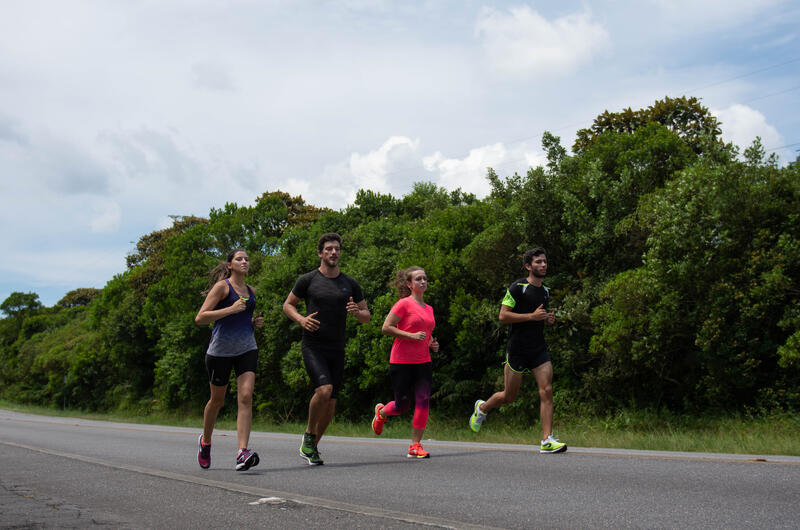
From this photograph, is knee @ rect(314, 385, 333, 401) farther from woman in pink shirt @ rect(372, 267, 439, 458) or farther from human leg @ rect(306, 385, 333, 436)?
woman in pink shirt @ rect(372, 267, 439, 458)

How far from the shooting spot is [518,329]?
26.2ft

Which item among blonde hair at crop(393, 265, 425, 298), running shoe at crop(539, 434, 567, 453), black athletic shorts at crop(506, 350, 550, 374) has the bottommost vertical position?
running shoe at crop(539, 434, 567, 453)

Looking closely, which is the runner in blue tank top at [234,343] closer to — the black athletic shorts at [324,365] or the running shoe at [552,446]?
the black athletic shorts at [324,365]

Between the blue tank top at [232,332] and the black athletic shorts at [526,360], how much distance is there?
2.97 metres

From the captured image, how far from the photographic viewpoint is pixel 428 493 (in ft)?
16.5

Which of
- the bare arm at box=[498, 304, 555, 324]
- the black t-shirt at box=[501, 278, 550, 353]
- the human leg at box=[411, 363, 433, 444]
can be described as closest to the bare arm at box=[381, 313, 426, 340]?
the human leg at box=[411, 363, 433, 444]

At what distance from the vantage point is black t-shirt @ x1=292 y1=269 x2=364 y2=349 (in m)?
6.86

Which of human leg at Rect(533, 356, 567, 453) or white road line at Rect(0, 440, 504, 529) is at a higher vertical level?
human leg at Rect(533, 356, 567, 453)

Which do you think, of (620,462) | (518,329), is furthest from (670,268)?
(620,462)

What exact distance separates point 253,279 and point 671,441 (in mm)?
25453

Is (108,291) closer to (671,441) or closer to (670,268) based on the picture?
(670,268)

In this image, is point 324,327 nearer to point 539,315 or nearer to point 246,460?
point 246,460

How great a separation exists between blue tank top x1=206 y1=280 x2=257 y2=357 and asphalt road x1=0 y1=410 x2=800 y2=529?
3.74 feet

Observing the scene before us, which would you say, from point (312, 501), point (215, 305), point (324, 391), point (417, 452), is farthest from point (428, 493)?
point (215, 305)
